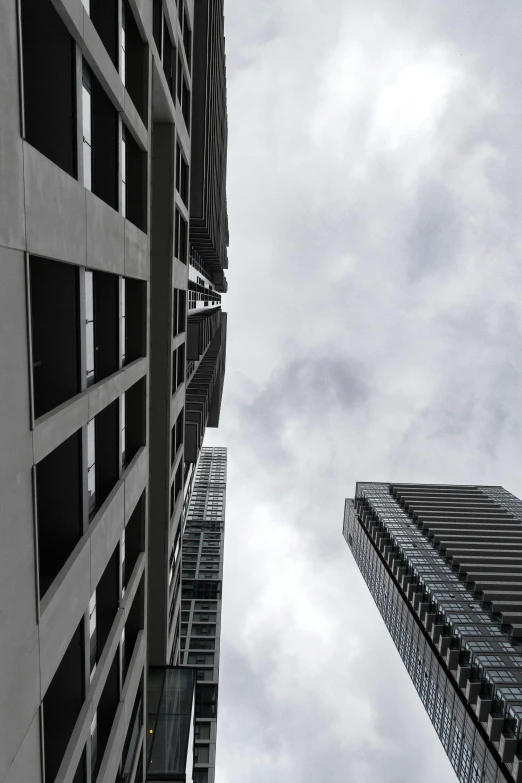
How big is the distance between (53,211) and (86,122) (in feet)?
15.0

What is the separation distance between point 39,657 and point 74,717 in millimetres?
5237

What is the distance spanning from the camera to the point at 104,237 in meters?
13.6

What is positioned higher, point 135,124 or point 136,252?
point 135,124

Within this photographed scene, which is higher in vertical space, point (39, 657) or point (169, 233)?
point (169, 233)

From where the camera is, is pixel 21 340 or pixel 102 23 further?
pixel 102 23

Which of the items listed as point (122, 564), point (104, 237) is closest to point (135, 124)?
point (104, 237)

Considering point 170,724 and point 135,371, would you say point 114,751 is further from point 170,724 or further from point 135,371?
point 135,371

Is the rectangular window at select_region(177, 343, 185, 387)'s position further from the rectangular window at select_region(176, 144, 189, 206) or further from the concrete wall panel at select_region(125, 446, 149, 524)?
the concrete wall panel at select_region(125, 446, 149, 524)

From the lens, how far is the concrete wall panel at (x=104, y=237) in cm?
1231

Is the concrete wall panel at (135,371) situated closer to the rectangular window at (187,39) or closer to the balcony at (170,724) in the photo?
the balcony at (170,724)

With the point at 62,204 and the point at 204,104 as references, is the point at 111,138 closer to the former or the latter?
the point at 62,204

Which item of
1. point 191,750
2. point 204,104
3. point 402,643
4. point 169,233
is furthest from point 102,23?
point 402,643

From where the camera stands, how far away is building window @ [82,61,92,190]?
12.2 m

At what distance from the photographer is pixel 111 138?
15.1 m
